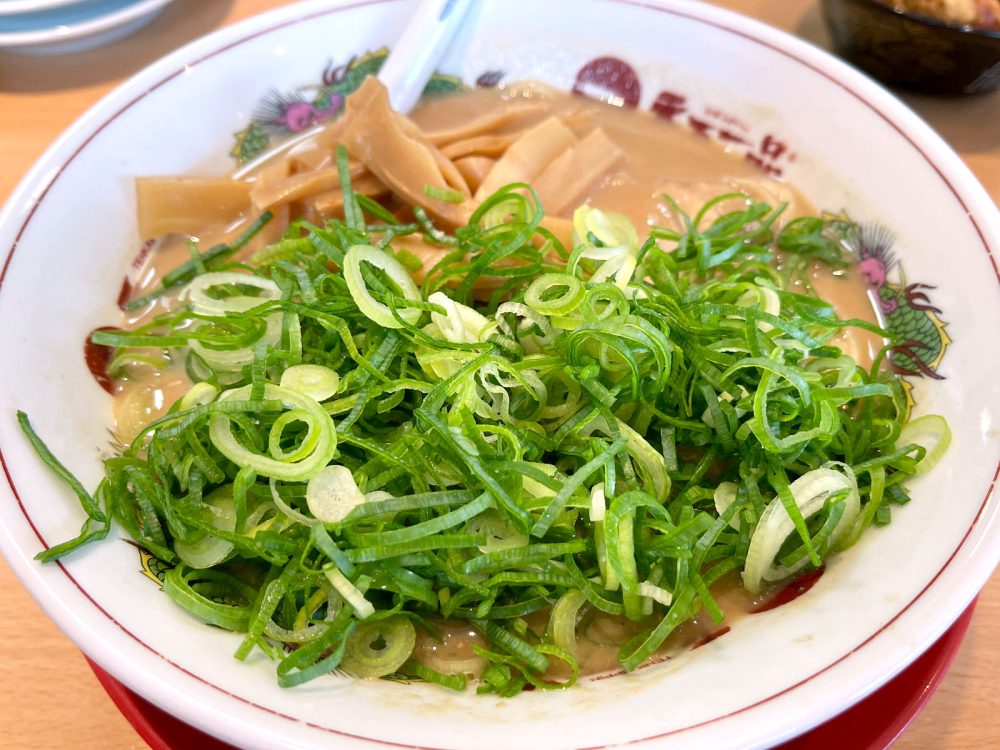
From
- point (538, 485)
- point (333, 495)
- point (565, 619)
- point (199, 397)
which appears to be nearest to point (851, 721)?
point (565, 619)

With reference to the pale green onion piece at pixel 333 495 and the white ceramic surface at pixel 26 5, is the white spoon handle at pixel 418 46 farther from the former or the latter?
the pale green onion piece at pixel 333 495

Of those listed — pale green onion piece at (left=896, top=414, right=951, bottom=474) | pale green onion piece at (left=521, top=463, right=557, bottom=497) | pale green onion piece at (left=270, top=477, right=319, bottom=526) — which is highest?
pale green onion piece at (left=896, top=414, right=951, bottom=474)

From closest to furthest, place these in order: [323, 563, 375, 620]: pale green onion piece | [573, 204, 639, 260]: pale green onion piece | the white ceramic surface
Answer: [323, 563, 375, 620]: pale green onion piece < [573, 204, 639, 260]: pale green onion piece < the white ceramic surface

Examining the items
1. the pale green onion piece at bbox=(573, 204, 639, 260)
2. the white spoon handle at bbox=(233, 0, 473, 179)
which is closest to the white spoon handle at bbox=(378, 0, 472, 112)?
the white spoon handle at bbox=(233, 0, 473, 179)

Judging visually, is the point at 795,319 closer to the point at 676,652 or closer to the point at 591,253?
the point at 591,253

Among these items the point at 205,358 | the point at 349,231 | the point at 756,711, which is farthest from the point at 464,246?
the point at 756,711

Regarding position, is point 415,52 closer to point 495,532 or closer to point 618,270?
point 618,270

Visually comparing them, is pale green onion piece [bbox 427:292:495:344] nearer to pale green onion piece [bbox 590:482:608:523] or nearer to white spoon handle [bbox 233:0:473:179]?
pale green onion piece [bbox 590:482:608:523]
